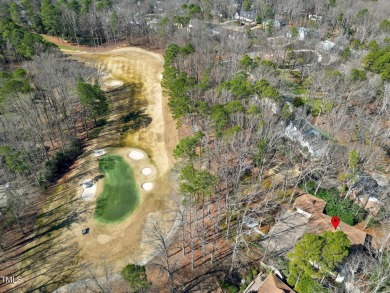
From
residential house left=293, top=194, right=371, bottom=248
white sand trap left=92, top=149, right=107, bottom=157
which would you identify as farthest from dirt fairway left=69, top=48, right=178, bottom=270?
residential house left=293, top=194, right=371, bottom=248

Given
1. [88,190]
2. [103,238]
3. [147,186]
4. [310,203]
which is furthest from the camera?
[147,186]

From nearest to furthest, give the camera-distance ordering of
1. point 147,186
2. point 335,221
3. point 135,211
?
point 335,221
point 135,211
point 147,186

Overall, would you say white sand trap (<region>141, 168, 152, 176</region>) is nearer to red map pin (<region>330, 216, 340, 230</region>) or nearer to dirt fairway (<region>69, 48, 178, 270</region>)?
dirt fairway (<region>69, 48, 178, 270</region>)

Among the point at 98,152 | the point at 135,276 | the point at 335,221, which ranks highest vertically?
the point at 135,276

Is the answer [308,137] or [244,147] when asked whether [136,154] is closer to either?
[244,147]

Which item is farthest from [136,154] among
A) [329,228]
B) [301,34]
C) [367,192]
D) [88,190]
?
[301,34]

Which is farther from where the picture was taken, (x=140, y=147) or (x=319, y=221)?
(x=140, y=147)
